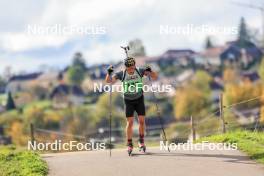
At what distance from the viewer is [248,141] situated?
13.3m

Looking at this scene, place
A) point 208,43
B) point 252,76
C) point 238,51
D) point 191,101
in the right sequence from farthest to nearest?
point 208,43
point 238,51
point 252,76
point 191,101

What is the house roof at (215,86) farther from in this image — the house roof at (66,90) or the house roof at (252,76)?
the house roof at (66,90)

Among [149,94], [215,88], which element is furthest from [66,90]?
[149,94]

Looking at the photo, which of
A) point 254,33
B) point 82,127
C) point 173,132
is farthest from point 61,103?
point 254,33

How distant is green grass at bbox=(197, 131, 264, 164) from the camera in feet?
38.5

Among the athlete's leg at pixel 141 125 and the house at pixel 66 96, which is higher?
the house at pixel 66 96

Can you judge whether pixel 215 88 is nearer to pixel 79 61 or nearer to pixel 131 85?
pixel 79 61

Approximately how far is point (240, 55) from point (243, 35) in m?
12.2

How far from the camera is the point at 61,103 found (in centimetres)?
15288

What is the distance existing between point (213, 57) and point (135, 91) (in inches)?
6806

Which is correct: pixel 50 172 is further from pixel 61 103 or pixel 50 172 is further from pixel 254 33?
pixel 254 33

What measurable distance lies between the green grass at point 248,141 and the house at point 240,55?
15842cm

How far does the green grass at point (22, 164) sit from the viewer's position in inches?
432

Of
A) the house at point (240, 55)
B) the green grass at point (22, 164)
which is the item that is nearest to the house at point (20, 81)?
the house at point (240, 55)
